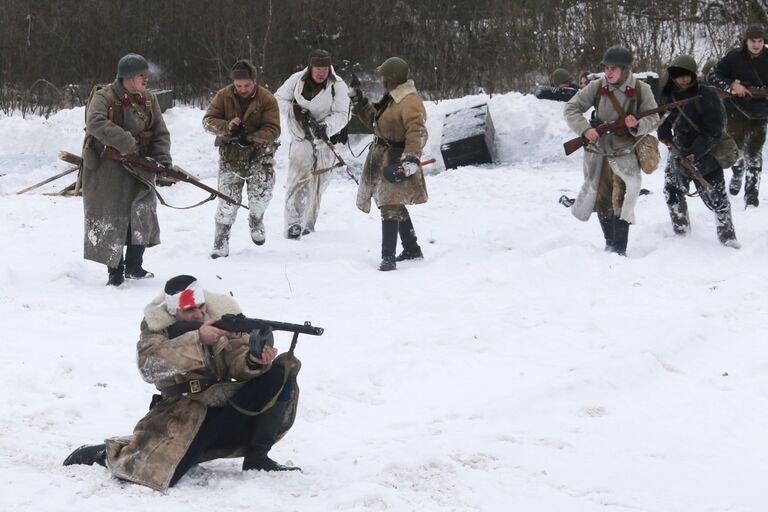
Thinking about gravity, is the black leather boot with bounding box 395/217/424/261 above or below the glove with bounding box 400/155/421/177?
below

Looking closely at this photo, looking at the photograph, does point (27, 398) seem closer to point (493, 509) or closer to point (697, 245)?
point (493, 509)

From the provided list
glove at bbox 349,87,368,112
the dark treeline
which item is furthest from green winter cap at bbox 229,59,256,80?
the dark treeline

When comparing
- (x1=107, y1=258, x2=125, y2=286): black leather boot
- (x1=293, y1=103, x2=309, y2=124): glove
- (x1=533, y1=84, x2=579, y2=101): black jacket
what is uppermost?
(x1=293, y1=103, x2=309, y2=124): glove

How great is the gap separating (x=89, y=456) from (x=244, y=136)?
4299mm

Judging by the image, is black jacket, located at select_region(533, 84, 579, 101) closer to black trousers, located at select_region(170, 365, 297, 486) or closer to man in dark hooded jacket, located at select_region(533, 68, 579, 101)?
man in dark hooded jacket, located at select_region(533, 68, 579, 101)

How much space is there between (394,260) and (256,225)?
119 cm

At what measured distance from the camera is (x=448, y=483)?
15.0 ft

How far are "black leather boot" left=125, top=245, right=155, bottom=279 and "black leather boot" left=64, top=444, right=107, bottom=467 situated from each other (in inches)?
141

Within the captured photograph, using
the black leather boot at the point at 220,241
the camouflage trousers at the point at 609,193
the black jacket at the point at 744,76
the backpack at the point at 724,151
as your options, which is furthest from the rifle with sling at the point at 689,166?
the black leather boot at the point at 220,241

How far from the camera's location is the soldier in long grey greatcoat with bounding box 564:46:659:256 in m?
8.20

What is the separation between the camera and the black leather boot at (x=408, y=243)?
888 centimetres

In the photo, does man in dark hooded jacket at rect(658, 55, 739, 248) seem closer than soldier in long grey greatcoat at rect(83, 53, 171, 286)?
No

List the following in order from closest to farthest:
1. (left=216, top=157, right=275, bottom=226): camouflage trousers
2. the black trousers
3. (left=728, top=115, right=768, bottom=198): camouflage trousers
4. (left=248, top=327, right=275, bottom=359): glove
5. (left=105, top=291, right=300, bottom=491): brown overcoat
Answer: (left=248, top=327, right=275, bottom=359): glove, (left=105, top=291, right=300, bottom=491): brown overcoat, the black trousers, (left=216, top=157, right=275, bottom=226): camouflage trousers, (left=728, top=115, right=768, bottom=198): camouflage trousers

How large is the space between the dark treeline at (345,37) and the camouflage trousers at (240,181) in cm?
766
